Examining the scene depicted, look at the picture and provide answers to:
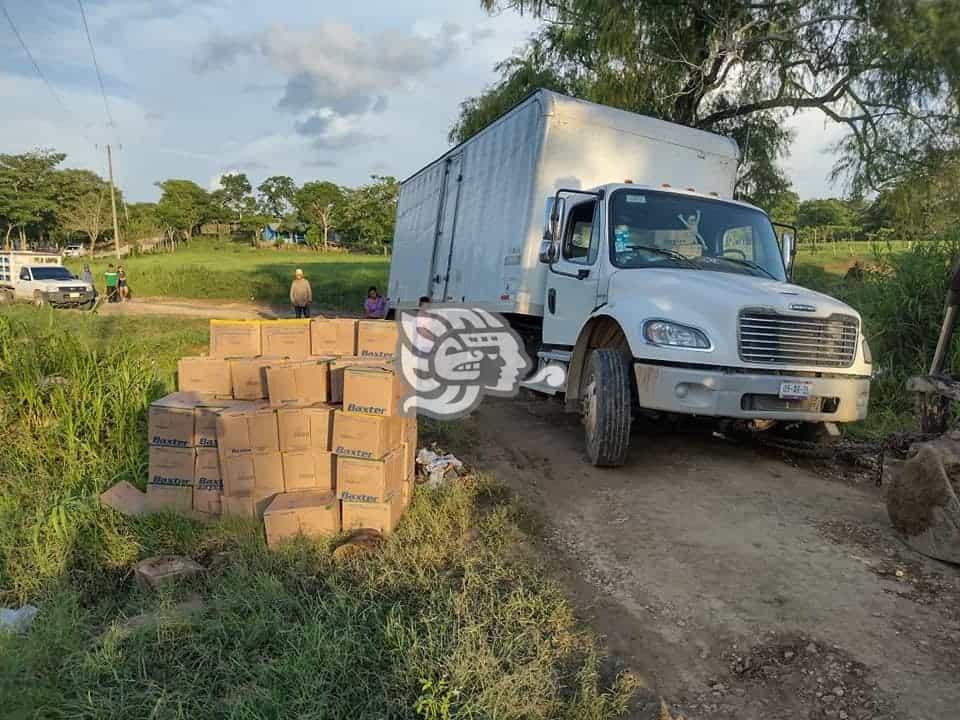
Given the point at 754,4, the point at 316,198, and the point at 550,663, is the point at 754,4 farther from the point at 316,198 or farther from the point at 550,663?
the point at 316,198

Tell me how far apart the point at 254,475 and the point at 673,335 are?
10.6 feet

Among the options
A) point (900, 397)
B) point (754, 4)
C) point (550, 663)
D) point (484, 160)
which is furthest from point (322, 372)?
point (754, 4)

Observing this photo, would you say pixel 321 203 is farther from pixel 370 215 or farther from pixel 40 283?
pixel 40 283

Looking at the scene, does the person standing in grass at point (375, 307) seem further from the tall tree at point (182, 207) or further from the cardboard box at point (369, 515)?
the tall tree at point (182, 207)

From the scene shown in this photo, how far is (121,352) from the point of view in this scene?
20.4 ft

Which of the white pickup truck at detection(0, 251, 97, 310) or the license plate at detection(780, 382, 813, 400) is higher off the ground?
the license plate at detection(780, 382, 813, 400)

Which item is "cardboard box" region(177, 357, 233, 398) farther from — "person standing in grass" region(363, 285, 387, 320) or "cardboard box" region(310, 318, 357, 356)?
"person standing in grass" region(363, 285, 387, 320)

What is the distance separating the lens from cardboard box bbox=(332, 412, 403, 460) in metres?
4.07

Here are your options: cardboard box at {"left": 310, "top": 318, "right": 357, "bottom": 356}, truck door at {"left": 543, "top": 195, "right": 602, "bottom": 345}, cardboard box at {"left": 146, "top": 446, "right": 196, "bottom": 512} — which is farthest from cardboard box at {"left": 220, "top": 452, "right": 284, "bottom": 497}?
truck door at {"left": 543, "top": 195, "right": 602, "bottom": 345}

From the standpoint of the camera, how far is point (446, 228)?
10750 millimetres

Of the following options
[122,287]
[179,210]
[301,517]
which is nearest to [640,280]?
[301,517]

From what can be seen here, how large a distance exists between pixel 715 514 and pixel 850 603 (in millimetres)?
1266

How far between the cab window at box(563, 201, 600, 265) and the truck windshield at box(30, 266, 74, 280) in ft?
69.7

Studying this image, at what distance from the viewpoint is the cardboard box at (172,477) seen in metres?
4.36
